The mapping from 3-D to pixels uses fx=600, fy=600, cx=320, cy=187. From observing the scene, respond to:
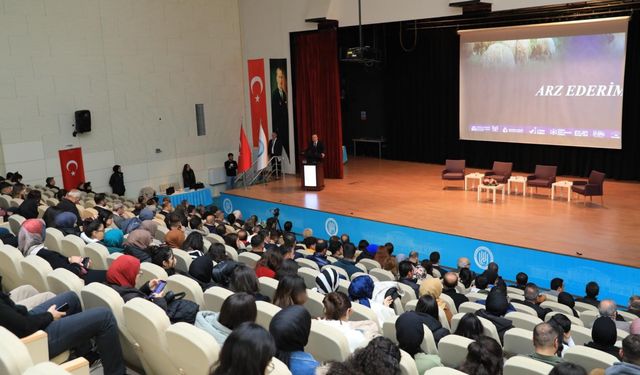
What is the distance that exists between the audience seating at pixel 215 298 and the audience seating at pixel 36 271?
1.22 m

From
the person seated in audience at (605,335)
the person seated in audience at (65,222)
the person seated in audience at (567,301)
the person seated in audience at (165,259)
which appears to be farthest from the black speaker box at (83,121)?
the person seated in audience at (605,335)

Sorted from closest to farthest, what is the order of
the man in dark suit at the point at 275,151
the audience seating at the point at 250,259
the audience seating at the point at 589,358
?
the audience seating at the point at 589,358 < the audience seating at the point at 250,259 < the man in dark suit at the point at 275,151

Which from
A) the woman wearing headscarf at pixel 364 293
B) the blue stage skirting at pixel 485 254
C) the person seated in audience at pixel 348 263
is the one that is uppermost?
the woman wearing headscarf at pixel 364 293

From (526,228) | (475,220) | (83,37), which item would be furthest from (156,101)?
(526,228)

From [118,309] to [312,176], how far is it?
1076 centimetres

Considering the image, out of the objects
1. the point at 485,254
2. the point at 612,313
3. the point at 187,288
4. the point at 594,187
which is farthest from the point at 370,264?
the point at 594,187

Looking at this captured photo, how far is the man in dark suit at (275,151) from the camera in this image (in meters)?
16.0

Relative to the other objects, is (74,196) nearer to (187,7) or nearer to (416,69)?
(187,7)

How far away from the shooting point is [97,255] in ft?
17.9

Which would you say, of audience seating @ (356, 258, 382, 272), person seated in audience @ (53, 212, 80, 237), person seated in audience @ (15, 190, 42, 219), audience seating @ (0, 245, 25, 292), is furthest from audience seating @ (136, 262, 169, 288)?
person seated in audience @ (15, 190, 42, 219)

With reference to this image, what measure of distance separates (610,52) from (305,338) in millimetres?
12824

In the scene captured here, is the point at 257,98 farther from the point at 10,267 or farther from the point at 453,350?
the point at 453,350

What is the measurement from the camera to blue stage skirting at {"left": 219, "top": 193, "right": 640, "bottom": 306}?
858 cm

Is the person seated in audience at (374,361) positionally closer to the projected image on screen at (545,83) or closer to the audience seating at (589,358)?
the audience seating at (589,358)
